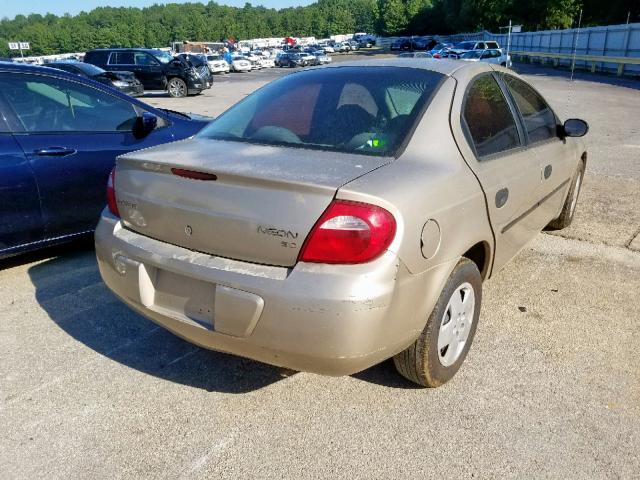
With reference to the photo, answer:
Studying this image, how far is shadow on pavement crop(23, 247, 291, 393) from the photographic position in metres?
2.90

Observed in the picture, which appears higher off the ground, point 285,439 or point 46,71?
point 46,71

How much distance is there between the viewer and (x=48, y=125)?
4.23 meters

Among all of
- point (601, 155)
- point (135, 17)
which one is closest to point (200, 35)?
point (135, 17)

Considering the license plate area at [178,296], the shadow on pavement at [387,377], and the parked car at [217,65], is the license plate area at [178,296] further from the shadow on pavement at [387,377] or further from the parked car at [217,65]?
the parked car at [217,65]

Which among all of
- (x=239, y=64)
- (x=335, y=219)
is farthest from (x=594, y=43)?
(x=335, y=219)

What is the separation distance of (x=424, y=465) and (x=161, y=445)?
1114mm

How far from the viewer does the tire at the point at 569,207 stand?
4908 millimetres

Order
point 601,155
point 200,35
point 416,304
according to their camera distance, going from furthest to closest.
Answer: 1. point 200,35
2. point 601,155
3. point 416,304

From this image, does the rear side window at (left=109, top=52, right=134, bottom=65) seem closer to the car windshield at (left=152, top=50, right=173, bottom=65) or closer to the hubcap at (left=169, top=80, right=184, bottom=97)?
the car windshield at (left=152, top=50, right=173, bottom=65)

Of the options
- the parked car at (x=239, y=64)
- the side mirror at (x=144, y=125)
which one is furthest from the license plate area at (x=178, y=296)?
the parked car at (x=239, y=64)

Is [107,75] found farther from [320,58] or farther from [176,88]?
[320,58]

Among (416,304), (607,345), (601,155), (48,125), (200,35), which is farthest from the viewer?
(200,35)

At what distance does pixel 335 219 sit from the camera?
2166 millimetres

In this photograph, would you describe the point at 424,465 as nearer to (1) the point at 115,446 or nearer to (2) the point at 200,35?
(1) the point at 115,446
